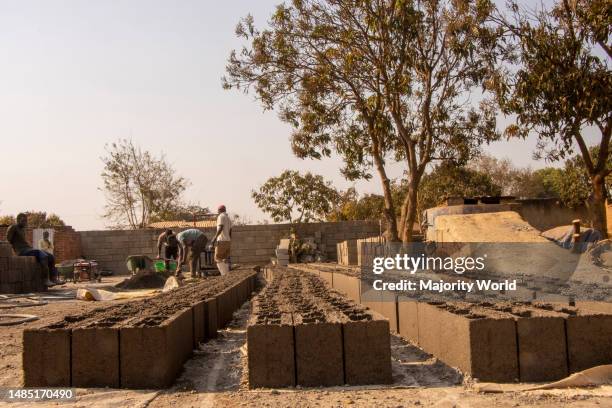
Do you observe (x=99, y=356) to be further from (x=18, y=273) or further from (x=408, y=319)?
(x=18, y=273)

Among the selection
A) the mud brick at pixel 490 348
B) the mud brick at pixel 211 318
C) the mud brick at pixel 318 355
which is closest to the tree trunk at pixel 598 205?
the mud brick at pixel 211 318

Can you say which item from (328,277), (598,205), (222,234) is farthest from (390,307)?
(598,205)

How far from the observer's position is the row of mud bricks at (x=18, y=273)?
12.8m

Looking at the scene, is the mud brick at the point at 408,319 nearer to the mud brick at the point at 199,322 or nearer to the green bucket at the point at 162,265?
the mud brick at the point at 199,322

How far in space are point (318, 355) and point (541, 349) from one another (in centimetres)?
144

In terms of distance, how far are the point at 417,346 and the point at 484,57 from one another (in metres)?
10.2

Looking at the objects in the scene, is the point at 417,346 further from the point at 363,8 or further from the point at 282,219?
the point at 282,219

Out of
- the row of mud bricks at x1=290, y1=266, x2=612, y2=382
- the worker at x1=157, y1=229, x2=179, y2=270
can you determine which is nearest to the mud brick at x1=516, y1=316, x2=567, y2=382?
the row of mud bricks at x1=290, y1=266, x2=612, y2=382

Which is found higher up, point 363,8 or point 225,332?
point 363,8

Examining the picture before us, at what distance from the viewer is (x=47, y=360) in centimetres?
421

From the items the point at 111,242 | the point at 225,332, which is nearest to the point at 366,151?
the point at 111,242

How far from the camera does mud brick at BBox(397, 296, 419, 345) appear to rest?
5.69 meters

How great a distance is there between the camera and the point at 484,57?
14320 mm

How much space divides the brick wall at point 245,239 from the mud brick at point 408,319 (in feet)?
47.2
